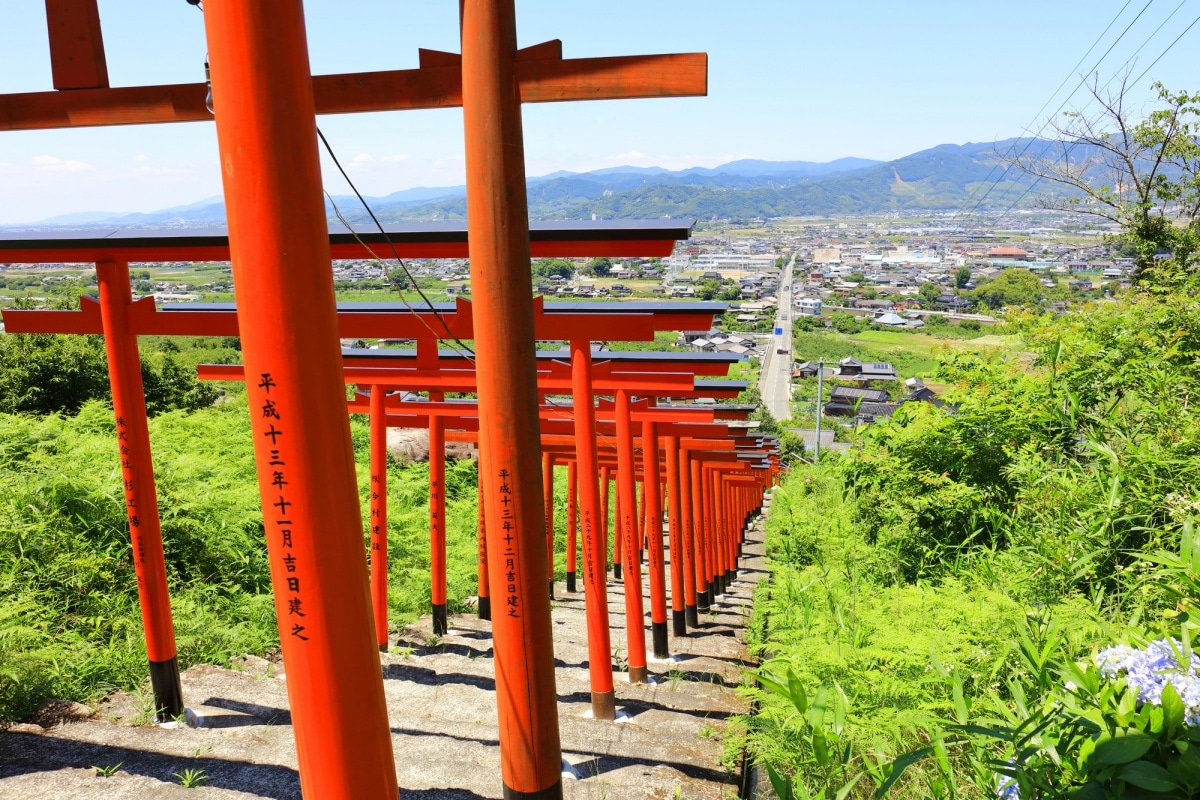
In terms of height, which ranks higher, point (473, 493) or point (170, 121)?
point (170, 121)

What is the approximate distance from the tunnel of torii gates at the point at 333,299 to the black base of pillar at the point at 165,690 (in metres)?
3.18

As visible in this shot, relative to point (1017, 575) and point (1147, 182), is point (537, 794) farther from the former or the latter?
point (1147, 182)

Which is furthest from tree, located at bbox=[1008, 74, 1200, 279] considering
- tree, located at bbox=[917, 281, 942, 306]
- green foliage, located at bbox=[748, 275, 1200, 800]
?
tree, located at bbox=[917, 281, 942, 306]

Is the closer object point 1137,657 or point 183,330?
point 1137,657

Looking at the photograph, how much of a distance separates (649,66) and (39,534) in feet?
24.2

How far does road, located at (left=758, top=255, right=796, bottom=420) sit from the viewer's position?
231ft

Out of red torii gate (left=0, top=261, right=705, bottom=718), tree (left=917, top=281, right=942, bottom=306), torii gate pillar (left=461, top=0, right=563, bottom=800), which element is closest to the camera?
torii gate pillar (left=461, top=0, right=563, bottom=800)

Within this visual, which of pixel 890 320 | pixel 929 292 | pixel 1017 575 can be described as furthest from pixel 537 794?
pixel 929 292

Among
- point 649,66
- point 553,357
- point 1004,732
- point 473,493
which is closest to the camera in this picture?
point 1004,732

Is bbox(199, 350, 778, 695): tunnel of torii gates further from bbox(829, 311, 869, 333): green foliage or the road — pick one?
bbox(829, 311, 869, 333): green foliage

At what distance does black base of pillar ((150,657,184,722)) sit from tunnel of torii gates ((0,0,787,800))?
3.18 meters

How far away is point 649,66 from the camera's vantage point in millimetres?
2889

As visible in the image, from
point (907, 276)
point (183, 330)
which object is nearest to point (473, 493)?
point (183, 330)

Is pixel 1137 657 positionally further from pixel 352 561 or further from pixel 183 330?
pixel 183 330
